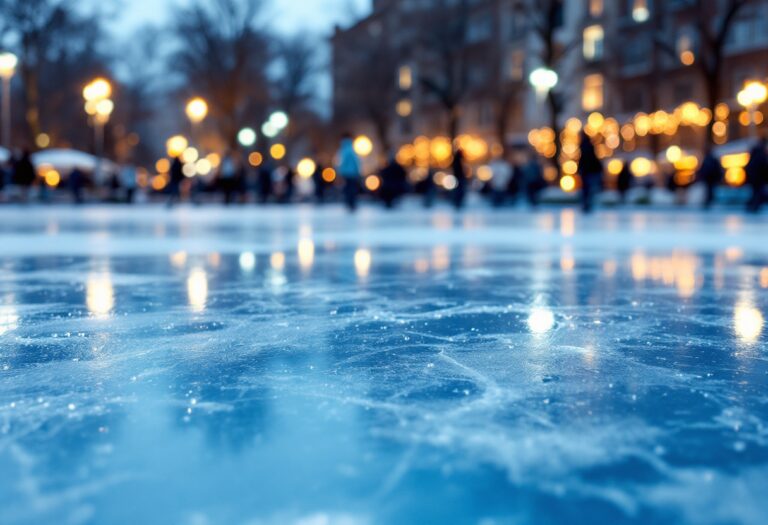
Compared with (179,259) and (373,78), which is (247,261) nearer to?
(179,259)

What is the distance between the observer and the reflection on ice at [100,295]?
441 cm

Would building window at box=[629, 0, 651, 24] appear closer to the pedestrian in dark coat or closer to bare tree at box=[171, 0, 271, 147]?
bare tree at box=[171, 0, 271, 147]

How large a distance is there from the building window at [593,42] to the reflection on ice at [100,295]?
42932mm

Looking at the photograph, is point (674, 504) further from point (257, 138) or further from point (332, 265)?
point (257, 138)

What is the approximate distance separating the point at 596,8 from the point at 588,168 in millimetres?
31196

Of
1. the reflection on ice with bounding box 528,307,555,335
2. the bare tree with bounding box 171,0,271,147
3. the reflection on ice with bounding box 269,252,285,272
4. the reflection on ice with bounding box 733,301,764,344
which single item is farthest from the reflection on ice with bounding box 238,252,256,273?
the bare tree with bounding box 171,0,271,147

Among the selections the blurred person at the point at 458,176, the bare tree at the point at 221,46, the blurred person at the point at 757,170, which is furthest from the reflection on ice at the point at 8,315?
the bare tree at the point at 221,46

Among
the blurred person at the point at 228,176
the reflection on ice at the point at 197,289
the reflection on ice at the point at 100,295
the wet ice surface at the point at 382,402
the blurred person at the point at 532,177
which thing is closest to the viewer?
the wet ice surface at the point at 382,402

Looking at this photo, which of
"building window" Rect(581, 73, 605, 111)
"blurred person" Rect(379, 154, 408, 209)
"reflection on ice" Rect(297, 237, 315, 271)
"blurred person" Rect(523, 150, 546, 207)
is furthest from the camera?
"building window" Rect(581, 73, 605, 111)

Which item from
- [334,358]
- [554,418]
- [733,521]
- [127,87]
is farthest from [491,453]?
[127,87]

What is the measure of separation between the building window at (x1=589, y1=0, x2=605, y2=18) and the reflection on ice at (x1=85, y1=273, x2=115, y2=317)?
43.7 m

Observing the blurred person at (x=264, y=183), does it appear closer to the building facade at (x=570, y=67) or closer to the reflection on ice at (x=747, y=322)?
the building facade at (x=570, y=67)

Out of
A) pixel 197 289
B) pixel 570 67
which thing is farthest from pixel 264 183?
pixel 197 289

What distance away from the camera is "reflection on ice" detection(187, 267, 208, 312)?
15.2 feet
